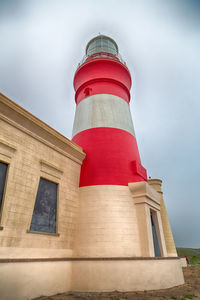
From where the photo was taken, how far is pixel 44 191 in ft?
→ 29.6

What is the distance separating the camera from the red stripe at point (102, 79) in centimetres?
1411

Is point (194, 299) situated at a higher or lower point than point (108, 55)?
lower

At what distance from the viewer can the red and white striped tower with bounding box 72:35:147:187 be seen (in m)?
11.1

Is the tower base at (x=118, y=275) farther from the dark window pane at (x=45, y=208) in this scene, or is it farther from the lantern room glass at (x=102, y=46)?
the lantern room glass at (x=102, y=46)

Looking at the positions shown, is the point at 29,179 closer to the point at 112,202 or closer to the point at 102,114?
the point at 112,202

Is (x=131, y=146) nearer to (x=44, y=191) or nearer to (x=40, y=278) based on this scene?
(x=44, y=191)

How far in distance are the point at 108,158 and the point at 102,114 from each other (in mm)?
3277

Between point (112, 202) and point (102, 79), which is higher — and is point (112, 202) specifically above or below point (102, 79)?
below

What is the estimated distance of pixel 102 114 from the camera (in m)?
12.9

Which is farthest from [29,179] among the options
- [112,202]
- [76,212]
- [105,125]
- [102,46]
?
[102,46]

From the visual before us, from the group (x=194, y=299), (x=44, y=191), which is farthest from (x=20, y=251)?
(x=194, y=299)

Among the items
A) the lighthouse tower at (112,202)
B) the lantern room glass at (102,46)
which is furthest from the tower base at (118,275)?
the lantern room glass at (102,46)

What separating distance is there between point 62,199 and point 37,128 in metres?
3.73

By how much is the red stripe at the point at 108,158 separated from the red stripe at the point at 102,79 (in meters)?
3.46
